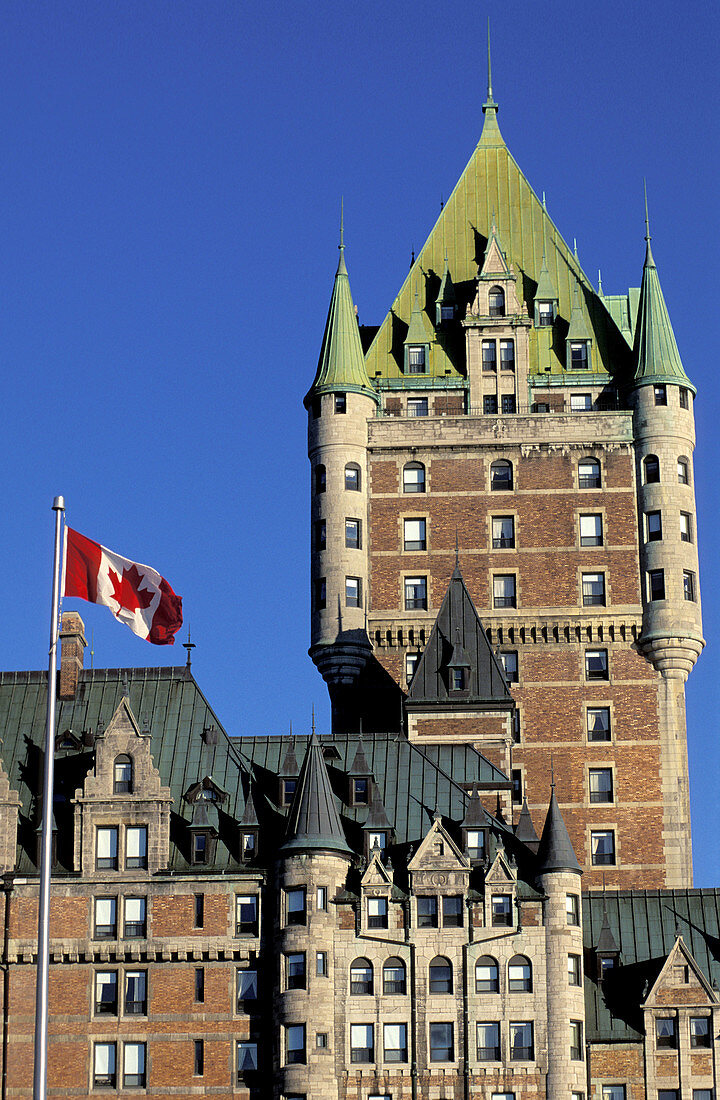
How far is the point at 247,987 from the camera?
89562 mm

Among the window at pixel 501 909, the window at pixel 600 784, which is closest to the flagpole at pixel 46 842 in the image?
the window at pixel 501 909

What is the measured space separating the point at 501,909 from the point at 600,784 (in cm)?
2459

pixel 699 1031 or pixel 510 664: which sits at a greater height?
pixel 510 664

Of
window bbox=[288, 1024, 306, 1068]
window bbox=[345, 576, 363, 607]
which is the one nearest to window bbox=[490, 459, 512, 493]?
window bbox=[345, 576, 363, 607]

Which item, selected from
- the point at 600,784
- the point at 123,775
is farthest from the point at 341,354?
the point at 123,775

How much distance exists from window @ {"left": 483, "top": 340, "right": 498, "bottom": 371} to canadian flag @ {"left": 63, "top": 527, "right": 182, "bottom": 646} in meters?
57.8

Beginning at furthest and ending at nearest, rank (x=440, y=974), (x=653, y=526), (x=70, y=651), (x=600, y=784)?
(x=653, y=526) < (x=600, y=784) < (x=70, y=651) < (x=440, y=974)

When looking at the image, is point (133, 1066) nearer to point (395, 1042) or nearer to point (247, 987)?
point (247, 987)

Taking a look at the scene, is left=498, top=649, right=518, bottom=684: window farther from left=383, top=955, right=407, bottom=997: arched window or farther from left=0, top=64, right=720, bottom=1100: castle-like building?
left=383, top=955, right=407, bottom=997: arched window

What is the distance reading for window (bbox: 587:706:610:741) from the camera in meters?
115

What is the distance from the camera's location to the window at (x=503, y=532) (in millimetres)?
118812

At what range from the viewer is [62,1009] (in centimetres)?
8981

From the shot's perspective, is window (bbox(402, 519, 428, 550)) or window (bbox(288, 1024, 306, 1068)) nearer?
window (bbox(288, 1024, 306, 1068))

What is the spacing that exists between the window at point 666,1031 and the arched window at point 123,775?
912 inches
